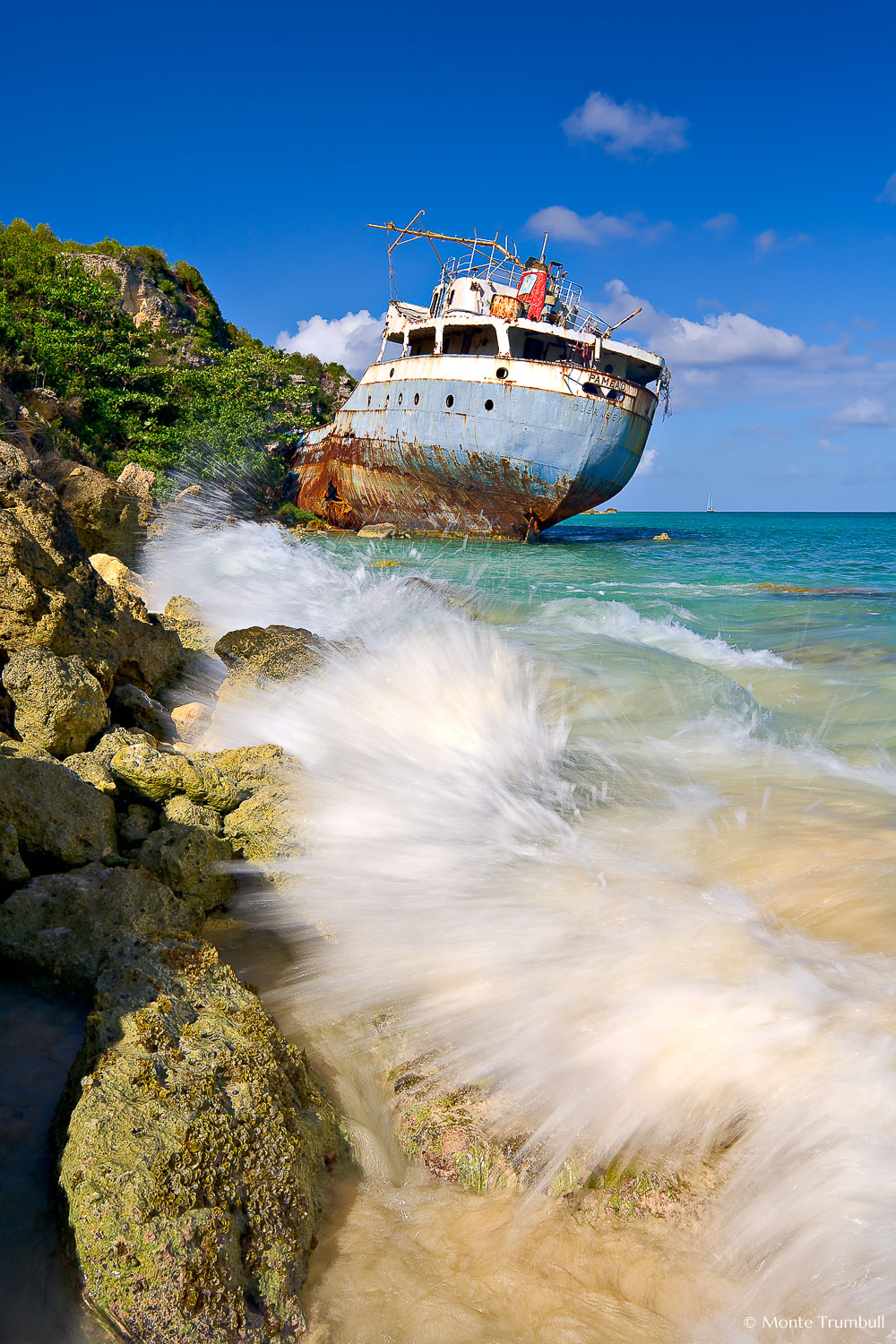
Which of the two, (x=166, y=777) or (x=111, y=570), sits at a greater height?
(x=111, y=570)

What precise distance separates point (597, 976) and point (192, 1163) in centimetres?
138

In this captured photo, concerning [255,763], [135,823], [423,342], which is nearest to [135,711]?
[255,763]

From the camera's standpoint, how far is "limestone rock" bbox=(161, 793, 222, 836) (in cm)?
307

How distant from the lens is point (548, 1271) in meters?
1.70

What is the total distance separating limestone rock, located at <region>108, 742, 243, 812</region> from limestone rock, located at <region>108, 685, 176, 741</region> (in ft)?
3.17

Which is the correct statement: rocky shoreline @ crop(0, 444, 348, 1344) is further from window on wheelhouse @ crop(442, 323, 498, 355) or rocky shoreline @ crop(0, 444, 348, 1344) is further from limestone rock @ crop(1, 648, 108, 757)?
window on wheelhouse @ crop(442, 323, 498, 355)

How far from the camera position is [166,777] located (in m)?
3.20

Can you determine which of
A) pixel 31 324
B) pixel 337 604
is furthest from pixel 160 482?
pixel 337 604

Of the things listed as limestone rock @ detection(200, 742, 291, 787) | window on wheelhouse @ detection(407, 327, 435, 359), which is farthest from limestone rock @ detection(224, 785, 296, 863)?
window on wheelhouse @ detection(407, 327, 435, 359)

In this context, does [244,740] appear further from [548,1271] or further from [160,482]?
[160,482]

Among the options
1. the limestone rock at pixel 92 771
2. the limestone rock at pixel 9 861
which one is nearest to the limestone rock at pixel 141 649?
the limestone rock at pixel 92 771

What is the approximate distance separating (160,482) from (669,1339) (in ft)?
68.1

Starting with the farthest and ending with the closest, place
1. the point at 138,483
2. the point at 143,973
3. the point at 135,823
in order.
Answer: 1. the point at 138,483
2. the point at 135,823
3. the point at 143,973

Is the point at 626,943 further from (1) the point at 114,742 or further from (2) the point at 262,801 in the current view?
(1) the point at 114,742
